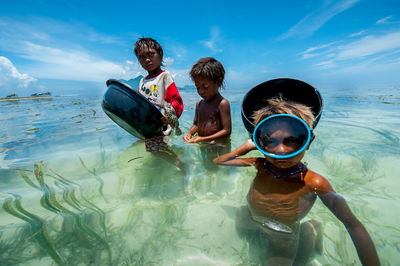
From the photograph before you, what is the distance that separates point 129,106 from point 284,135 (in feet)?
5.62

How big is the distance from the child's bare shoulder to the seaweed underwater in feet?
5.47

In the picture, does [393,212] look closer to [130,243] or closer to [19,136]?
[130,243]

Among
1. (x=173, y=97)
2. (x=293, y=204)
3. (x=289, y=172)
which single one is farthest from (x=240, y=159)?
(x=173, y=97)

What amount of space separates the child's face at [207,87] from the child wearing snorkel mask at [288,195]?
128 cm

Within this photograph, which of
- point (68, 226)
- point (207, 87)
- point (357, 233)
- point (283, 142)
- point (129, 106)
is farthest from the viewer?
point (207, 87)

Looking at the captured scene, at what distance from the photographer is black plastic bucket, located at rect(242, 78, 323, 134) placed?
243 centimetres

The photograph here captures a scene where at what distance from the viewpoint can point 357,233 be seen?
1262mm

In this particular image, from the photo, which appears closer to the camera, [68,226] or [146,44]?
[68,226]

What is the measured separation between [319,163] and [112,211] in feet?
9.84

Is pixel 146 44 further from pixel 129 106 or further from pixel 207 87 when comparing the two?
pixel 129 106

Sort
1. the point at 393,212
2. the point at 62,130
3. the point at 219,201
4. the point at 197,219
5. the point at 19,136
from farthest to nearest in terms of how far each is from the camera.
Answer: the point at 62,130 < the point at 19,136 < the point at 219,201 < the point at 197,219 < the point at 393,212

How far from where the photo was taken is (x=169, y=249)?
1.50 m

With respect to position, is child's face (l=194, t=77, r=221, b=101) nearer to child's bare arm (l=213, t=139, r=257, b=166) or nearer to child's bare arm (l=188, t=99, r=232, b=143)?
child's bare arm (l=188, t=99, r=232, b=143)

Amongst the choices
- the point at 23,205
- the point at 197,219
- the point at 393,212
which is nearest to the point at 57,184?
the point at 23,205
